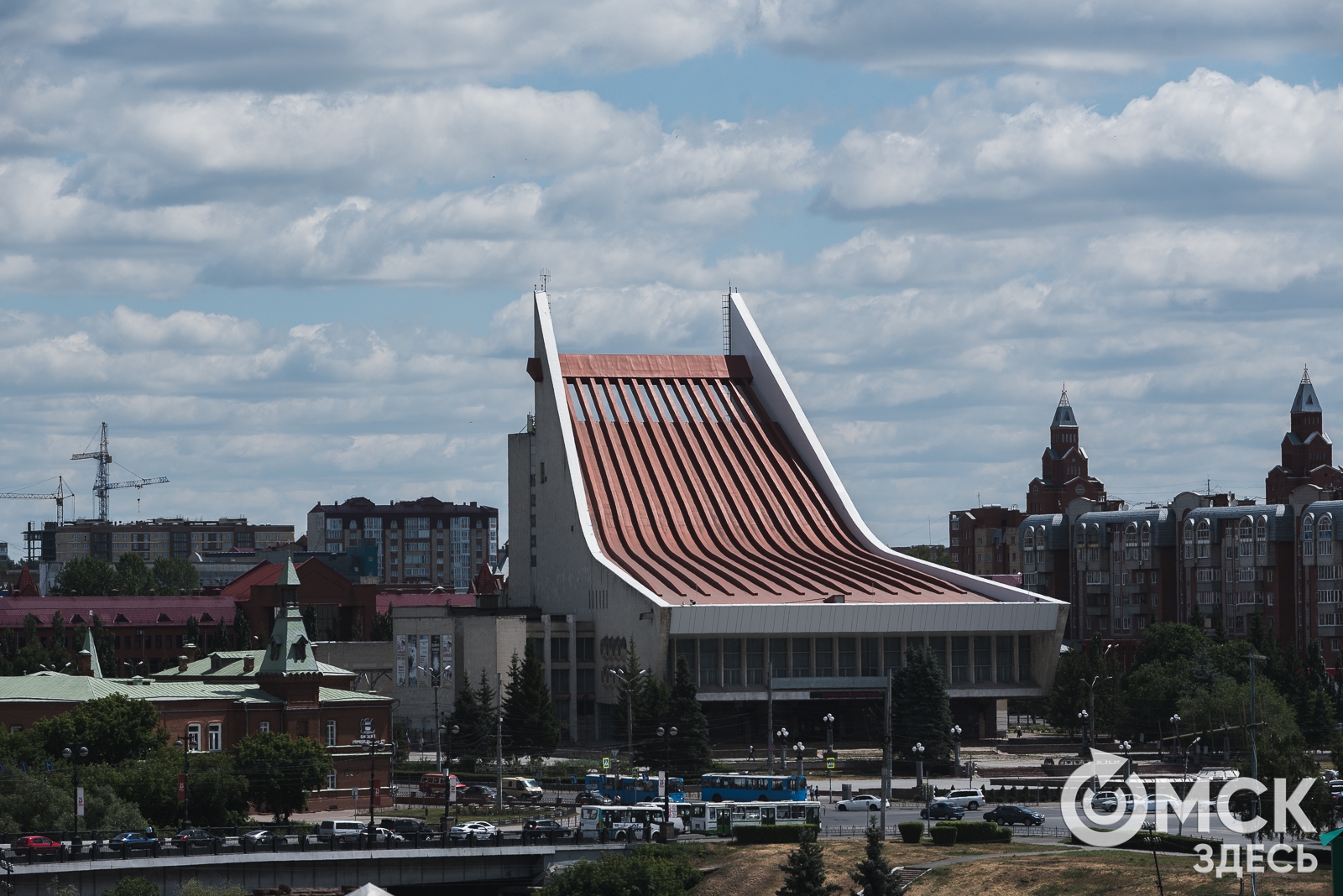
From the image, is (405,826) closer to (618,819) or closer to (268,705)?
(618,819)

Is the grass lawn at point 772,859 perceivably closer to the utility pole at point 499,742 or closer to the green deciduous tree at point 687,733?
the utility pole at point 499,742

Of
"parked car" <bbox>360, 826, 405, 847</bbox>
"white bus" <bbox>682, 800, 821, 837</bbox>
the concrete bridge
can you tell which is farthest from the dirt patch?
"parked car" <bbox>360, 826, 405, 847</bbox>

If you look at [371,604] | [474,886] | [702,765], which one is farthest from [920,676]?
[371,604]

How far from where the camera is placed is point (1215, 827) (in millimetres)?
73750

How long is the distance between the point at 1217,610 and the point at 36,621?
8645 cm

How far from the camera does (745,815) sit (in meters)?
77.8

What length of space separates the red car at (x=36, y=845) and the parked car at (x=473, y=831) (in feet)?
42.9

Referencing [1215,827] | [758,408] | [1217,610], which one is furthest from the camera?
[1217,610]

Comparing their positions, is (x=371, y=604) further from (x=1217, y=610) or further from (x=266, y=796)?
(x=266, y=796)

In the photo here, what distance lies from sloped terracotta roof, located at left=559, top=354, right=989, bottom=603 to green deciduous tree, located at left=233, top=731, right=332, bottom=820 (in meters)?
31.9

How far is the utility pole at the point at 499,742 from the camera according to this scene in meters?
86.0

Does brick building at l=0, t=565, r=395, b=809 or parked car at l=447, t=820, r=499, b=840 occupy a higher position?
brick building at l=0, t=565, r=395, b=809

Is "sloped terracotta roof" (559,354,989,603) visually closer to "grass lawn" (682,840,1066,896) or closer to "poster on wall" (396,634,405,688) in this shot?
"poster on wall" (396,634,405,688)

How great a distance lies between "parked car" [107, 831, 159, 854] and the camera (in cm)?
6719
